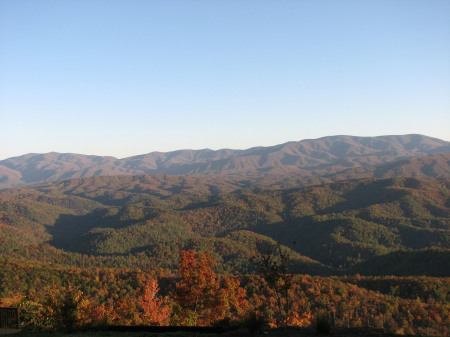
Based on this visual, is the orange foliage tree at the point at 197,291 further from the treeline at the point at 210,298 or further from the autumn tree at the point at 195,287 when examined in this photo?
the treeline at the point at 210,298

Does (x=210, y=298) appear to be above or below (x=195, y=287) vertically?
below

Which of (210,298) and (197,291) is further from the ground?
(197,291)

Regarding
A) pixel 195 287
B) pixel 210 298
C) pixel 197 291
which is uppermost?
pixel 195 287

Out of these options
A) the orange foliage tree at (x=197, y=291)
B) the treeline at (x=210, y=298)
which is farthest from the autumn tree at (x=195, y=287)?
the treeline at (x=210, y=298)

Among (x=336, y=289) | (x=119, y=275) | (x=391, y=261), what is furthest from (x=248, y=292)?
(x=391, y=261)

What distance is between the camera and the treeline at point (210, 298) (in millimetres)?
36188

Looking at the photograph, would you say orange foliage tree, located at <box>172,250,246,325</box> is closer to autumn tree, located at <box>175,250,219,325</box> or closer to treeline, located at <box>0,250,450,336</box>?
autumn tree, located at <box>175,250,219,325</box>

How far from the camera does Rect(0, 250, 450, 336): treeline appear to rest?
36188mm

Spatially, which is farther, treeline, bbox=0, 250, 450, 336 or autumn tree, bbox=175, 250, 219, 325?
treeline, bbox=0, 250, 450, 336

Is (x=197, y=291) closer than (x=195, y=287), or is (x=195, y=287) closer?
(x=197, y=291)

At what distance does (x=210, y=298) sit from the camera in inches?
1422

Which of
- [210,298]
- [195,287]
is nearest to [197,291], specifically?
[195,287]

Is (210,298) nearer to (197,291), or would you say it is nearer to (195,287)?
(197,291)

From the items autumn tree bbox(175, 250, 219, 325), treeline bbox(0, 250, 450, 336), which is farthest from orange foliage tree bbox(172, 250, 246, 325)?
treeline bbox(0, 250, 450, 336)
